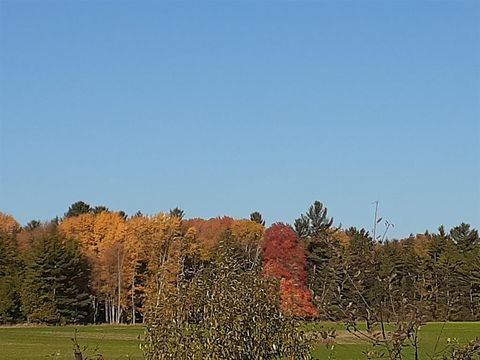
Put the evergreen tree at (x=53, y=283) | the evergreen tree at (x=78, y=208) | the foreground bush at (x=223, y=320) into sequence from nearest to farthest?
the foreground bush at (x=223, y=320) < the evergreen tree at (x=53, y=283) < the evergreen tree at (x=78, y=208)

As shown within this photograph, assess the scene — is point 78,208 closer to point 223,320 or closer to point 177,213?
point 177,213

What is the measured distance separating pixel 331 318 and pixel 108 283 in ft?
279

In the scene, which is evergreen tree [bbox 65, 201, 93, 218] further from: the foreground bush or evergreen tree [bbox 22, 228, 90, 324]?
the foreground bush

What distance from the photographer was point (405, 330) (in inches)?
186

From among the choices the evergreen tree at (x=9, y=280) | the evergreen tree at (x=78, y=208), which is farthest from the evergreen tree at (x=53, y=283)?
the evergreen tree at (x=78, y=208)

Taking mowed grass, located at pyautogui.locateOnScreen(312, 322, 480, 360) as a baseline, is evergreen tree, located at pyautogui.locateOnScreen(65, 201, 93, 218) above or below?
above

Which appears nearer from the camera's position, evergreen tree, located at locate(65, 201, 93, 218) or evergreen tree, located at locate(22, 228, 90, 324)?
evergreen tree, located at locate(22, 228, 90, 324)

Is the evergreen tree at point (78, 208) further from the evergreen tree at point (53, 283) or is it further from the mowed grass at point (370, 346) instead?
the mowed grass at point (370, 346)

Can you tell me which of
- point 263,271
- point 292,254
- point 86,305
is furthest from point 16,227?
point 263,271

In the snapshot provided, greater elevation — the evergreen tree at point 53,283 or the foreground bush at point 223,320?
the evergreen tree at point 53,283

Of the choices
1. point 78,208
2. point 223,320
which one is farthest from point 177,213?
point 223,320

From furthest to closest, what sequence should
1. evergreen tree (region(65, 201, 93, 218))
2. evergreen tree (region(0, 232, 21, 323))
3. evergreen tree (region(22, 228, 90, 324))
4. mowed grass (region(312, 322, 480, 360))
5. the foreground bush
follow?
evergreen tree (region(65, 201, 93, 218)) < evergreen tree (region(0, 232, 21, 323)) < evergreen tree (region(22, 228, 90, 324)) < the foreground bush < mowed grass (region(312, 322, 480, 360))

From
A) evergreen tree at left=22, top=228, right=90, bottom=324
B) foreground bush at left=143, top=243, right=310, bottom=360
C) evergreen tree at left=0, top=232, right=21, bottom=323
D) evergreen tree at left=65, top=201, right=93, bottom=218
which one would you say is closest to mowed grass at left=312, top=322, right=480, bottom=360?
foreground bush at left=143, top=243, right=310, bottom=360

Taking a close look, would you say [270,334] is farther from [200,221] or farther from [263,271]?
[200,221]
